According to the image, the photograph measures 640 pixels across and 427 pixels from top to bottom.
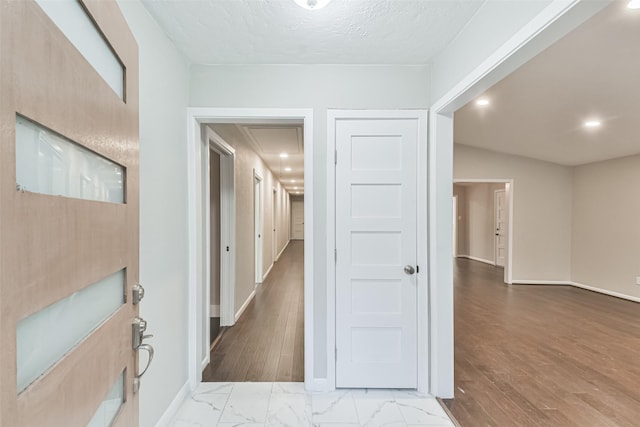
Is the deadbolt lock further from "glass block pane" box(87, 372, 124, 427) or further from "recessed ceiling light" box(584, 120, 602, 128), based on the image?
"recessed ceiling light" box(584, 120, 602, 128)

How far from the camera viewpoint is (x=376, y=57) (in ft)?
6.66

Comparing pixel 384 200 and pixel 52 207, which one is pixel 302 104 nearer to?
pixel 384 200

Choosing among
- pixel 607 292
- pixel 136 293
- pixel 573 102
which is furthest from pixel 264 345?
pixel 607 292

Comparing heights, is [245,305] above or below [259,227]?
below

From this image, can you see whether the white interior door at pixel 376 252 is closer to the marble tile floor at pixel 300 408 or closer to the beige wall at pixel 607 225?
the marble tile floor at pixel 300 408

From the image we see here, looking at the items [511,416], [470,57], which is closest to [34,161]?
[470,57]

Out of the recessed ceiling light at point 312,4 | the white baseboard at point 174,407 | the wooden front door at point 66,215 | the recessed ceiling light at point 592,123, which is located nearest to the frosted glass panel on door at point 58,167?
the wooden front door at point 66,215

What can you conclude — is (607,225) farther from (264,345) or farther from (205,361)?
(205,361)

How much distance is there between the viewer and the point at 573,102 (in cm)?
299

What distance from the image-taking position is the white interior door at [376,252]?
6.99ft

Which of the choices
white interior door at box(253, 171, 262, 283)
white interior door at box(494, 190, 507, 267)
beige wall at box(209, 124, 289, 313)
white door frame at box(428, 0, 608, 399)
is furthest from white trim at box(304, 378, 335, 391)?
white interior door at box(494, 190, 507, 267)

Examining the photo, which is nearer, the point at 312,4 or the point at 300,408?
the point at 312,4

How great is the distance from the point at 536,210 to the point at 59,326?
6851 mm

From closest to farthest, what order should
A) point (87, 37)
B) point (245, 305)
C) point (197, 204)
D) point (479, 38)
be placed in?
point (87, 37)
point (479, 38)
point (197, 204)
point (245, 305)
